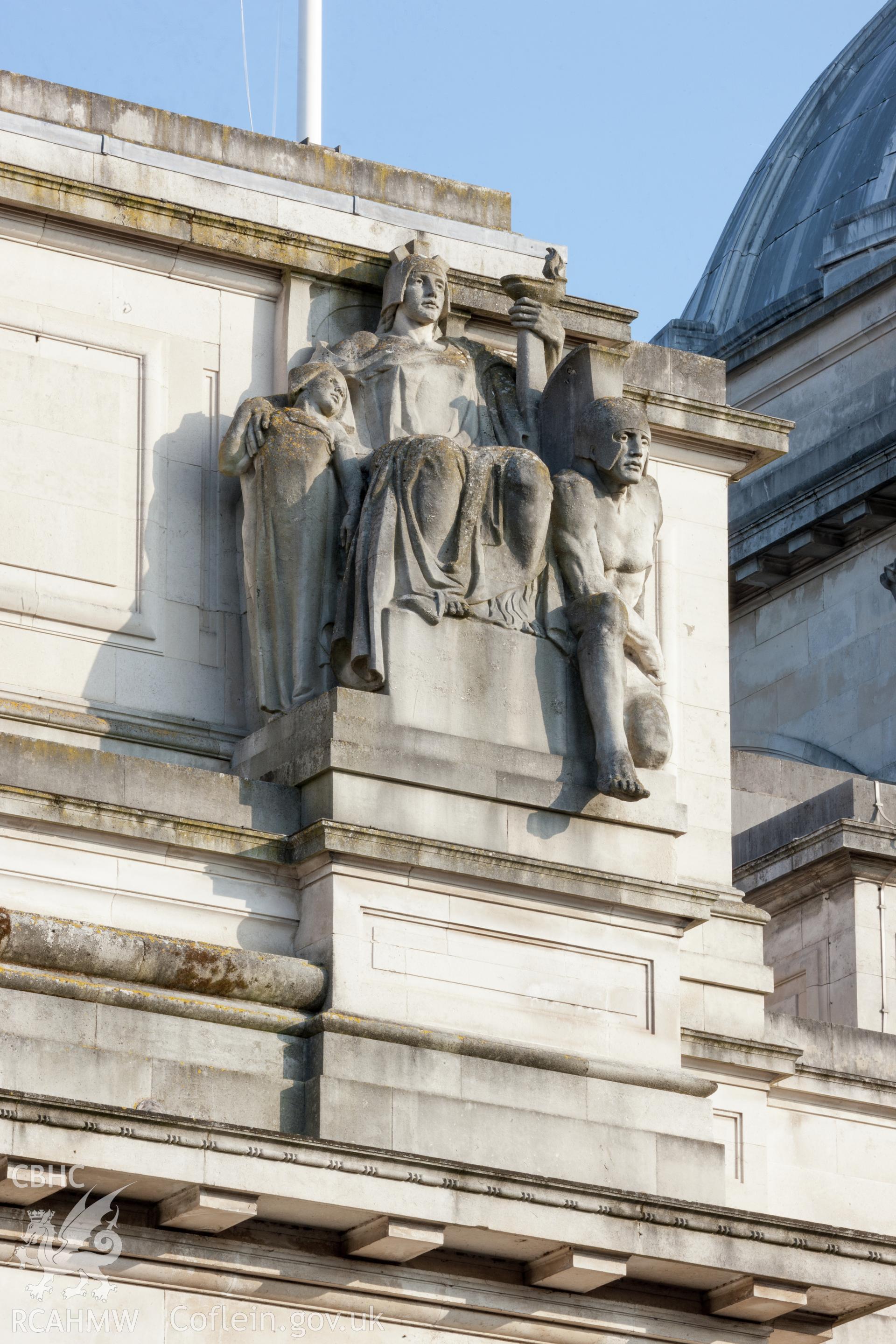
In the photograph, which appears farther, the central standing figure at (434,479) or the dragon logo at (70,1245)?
the central standing figure at (434,479)

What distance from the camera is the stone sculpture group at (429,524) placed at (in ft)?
67.9

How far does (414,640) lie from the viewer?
20469mm

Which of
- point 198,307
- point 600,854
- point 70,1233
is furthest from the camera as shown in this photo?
point 198,307

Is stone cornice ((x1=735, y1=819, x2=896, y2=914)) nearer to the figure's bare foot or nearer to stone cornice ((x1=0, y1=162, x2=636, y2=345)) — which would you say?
stone cornice ((x1=0, y1=162, x2=636, y2=345))

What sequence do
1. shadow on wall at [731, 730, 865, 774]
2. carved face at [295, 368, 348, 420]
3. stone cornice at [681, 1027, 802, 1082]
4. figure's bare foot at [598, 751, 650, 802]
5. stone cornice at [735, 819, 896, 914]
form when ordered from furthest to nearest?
1. shadow on wall at [731, 730, 865, 774]
2. stone cornice at [735, 819, 896, 914]
3. stone cornice at [681, 1027, 802, 1082]
4. carved face at [295, 368, 348, 420]
5. figure's bare foot at [598, 751, 650, 802]

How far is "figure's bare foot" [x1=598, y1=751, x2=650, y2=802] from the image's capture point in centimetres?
2052

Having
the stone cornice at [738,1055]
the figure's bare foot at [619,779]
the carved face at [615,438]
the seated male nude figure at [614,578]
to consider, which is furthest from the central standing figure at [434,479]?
the stone cornice at [738,1055]

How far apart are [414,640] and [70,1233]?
459 centimetres

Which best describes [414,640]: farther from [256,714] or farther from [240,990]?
[240,990]

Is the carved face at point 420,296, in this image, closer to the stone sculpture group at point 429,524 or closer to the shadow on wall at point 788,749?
the stone sculpture group at point 429,524

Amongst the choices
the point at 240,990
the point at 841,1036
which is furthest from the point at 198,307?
the point at 841,1036

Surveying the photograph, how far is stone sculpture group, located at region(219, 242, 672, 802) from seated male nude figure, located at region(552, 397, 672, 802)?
1cm

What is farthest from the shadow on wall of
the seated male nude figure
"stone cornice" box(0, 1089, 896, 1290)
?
"stone cornice" box(0, 1089, 896, 1290)

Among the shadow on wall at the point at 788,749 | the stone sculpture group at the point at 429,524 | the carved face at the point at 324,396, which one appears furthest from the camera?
the shadow on wall at the point at 788,749
